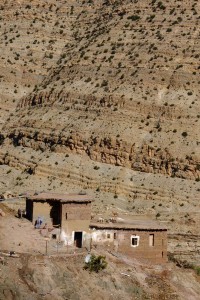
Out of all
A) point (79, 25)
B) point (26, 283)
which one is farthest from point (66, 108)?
point (26, 283)

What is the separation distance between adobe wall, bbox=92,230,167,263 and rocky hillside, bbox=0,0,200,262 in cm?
465

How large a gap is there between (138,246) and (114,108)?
17.1 meters

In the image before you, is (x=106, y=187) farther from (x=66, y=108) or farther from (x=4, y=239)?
(x=4, y=239)

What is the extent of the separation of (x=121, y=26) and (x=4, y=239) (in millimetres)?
33879

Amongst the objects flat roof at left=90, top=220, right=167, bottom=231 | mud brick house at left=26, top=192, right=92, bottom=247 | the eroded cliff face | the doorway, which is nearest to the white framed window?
flat roof at left=90, top=220, right=167, bottom=231

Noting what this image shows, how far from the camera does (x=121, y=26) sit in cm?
→ 6862

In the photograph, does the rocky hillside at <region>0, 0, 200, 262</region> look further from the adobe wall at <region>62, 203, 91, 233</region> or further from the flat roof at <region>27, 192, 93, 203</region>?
the adobe wall at <region>62, 203, 91, 233</region>

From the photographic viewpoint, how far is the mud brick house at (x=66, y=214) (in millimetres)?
42750

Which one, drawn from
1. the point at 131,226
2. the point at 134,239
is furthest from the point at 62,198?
the point at 134,239

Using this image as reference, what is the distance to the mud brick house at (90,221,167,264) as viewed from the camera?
43688 millimetres

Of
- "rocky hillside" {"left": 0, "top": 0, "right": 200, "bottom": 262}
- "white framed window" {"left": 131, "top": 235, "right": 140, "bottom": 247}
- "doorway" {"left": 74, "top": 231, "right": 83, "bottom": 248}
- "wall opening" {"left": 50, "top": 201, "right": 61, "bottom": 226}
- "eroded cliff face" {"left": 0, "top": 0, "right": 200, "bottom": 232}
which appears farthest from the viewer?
"eroded cliff face" {"left": 0, "top": 0, "right": 200, "bottom": 232}

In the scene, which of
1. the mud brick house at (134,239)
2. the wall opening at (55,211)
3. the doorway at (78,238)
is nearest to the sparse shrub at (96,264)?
the doorway at (78,238)

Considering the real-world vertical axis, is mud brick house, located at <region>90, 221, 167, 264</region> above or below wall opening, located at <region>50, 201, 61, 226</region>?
below

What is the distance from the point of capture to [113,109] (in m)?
59.0
